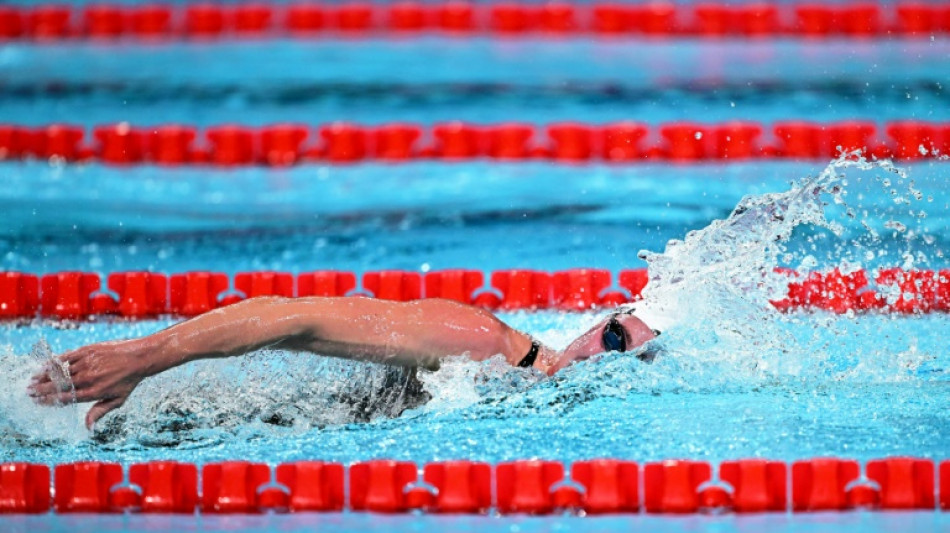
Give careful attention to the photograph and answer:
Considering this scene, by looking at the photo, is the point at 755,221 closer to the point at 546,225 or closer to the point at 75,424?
the point at 546,225

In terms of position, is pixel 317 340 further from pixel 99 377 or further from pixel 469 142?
pixel 469 142

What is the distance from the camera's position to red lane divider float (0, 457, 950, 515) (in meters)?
2.71

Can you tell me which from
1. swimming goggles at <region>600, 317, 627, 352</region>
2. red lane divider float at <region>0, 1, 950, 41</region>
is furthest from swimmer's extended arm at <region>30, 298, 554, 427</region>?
red lane divider float at <region>0, 1, 950, 41</region>

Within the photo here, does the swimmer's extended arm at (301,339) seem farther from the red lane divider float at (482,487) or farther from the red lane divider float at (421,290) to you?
the red lane divider float at (421,290)

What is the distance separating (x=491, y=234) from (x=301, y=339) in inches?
72.2

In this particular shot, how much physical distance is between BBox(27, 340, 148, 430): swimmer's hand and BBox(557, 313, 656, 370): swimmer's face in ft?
3.11

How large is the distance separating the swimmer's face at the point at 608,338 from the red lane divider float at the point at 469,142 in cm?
183

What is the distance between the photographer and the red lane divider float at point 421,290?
4062mm

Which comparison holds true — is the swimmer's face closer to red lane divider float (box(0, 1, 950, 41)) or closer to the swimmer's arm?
the swimmer's arm

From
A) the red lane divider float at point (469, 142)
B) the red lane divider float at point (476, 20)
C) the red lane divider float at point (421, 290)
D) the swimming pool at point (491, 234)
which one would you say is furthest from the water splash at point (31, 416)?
the red lane divider float at point (476, 20)

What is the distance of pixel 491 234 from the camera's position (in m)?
4.53

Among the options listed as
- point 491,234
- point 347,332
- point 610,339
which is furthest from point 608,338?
point 491,234

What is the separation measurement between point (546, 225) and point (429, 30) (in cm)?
125

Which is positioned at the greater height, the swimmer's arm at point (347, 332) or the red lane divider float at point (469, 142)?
the red lane divider float at point (469, 142)
